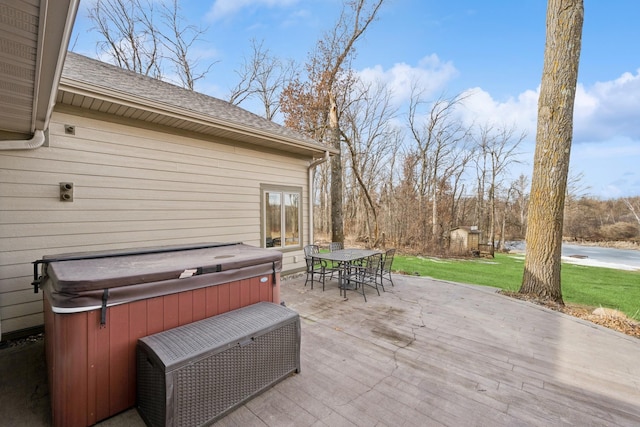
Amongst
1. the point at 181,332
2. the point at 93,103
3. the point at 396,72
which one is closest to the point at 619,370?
the point at 181,332

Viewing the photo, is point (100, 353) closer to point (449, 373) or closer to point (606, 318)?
point (449, 373)

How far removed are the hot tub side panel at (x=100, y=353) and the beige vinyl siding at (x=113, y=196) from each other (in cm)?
214

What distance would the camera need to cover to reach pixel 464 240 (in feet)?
51.1

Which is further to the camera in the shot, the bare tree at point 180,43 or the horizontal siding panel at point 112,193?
the bare tree at point 180,43

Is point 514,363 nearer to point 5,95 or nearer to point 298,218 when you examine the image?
point 298,218

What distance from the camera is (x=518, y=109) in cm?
1705

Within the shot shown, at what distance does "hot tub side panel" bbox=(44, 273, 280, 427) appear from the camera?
1.78 meters

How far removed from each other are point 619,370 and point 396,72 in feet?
51.0

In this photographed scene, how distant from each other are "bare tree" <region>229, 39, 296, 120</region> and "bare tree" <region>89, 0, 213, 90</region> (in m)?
1.99

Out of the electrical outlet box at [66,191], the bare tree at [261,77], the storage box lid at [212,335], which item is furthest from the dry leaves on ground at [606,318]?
the bare tree at [261,77]

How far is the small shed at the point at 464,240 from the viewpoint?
15.3 metres

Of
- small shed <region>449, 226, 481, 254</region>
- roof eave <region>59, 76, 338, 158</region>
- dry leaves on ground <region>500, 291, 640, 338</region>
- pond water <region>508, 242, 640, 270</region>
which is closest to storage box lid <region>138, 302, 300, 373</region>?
roof eave <region>59, 76, 338, 158</region>

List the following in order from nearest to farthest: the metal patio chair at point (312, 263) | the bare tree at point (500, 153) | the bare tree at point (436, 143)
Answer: the metal patio chair at point (312, 263) < the bare tree at point (436, 143) < the bare tree at point (500, 153)

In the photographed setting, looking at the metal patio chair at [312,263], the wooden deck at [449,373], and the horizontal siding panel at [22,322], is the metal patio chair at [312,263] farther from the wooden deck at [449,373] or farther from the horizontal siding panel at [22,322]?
the horizontal siding panel at [22,322]
